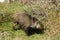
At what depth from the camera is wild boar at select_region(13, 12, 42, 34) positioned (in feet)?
32.6

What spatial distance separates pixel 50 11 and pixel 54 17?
47 cm

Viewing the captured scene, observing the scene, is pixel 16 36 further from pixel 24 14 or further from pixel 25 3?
pixel 25 3

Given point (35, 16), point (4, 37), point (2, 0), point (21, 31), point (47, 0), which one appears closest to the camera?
point (4, 37)

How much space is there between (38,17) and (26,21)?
104cm

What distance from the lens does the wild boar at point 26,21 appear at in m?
9.95

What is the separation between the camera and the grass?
9.56 m

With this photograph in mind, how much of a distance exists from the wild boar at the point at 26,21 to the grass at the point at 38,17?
0.25 meters

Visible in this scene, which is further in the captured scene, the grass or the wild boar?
the wild boar

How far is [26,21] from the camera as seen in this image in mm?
9992

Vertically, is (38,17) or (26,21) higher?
(26,21)

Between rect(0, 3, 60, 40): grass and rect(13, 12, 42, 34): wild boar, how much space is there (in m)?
0.25

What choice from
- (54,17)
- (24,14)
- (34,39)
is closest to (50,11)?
(54,17)

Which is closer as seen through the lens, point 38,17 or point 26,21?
point 26,21

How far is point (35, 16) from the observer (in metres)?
10.8
